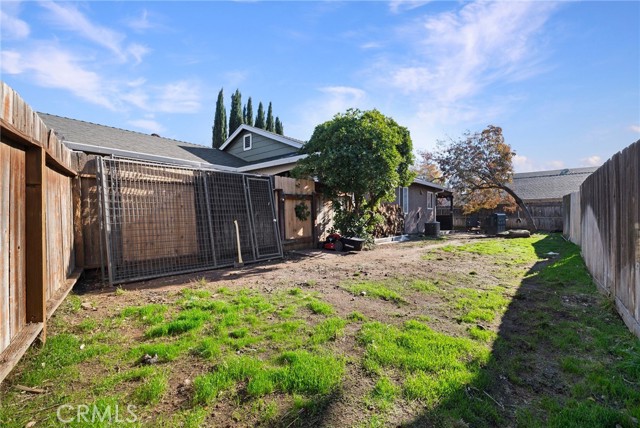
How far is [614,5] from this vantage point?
566 centimetres

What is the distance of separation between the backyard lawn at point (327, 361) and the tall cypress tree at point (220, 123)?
23.3m

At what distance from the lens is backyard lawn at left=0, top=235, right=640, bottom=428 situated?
1980 mm

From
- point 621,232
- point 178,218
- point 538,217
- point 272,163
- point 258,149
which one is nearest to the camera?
point 621,232

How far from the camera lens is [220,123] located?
2611 cm

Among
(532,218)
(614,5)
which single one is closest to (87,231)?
(614,5)

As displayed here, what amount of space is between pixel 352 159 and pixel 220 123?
2073cm

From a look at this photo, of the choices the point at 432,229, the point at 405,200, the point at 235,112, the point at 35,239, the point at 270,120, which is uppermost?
the point at 270,120

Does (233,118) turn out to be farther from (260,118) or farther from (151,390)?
(151,390)

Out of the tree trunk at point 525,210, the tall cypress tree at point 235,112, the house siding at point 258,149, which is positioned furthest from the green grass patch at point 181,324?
the tall cypress tree at point 235,112

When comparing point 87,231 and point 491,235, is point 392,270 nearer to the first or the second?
point 87,231

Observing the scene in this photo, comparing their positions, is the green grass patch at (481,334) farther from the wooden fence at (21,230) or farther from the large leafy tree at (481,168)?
the large leafy tree at (481,168)

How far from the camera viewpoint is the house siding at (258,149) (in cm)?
1337

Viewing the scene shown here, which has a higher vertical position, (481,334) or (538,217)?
(538,217)

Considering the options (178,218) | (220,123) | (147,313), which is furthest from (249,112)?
(147,313)
